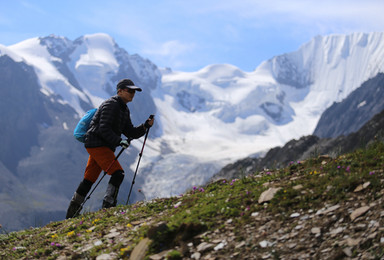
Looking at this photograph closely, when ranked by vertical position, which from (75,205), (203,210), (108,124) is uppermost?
(108,124)

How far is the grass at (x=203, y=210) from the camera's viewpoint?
7.40 m

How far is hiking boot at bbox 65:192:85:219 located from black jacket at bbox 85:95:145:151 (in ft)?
5.30

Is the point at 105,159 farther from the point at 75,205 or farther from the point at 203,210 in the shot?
the point at 203,210

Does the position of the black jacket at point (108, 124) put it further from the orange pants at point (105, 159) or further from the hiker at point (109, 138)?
the orange pants at point (105, 159)

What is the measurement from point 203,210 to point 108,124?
3746 mm

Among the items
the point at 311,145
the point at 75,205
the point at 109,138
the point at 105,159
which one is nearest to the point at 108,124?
the point at 109,138

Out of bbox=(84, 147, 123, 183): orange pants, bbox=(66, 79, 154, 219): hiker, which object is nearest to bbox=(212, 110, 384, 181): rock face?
bbox=(66, 79, 154, 219): hiker

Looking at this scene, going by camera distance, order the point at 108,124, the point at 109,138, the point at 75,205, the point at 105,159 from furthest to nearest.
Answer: the point at 75,205, the point at 105,159, the point at 108,124, the point at 109,138

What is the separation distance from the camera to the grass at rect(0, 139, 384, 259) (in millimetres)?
7402

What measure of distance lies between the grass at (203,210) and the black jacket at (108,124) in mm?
1659

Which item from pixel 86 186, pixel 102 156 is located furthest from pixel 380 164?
pixel 86 186

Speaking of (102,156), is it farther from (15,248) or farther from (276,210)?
(276,210)

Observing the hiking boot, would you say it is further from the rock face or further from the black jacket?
the rock face

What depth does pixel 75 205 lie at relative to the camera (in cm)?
1186
